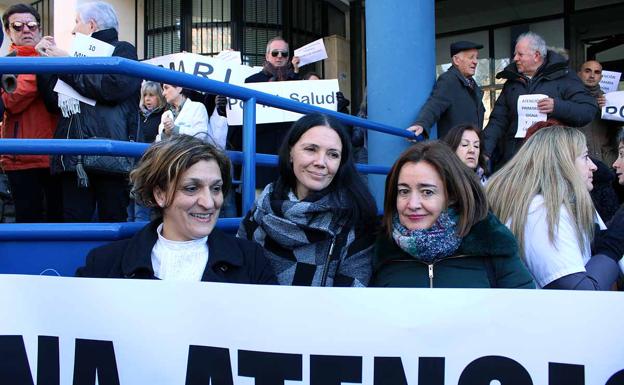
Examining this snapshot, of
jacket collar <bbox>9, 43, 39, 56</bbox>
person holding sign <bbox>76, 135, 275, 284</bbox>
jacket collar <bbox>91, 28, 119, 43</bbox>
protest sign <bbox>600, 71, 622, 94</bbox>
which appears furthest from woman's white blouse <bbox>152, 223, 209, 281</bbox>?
protest sign <bbox>600, 71, 622, 94</bbox>

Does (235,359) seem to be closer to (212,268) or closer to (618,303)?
(212,268)

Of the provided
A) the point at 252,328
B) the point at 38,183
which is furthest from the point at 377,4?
the point at 252,328

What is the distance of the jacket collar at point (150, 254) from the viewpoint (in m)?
2.26

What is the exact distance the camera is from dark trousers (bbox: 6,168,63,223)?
387cm

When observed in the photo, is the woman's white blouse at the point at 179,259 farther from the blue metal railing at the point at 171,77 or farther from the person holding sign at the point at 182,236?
the blue metal railing at the point at 171,77

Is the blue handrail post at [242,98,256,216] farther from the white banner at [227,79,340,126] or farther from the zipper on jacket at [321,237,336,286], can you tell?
the white banner at [227,79,340,126]

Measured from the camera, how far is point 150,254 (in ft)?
7.58

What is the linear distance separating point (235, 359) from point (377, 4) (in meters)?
4.02

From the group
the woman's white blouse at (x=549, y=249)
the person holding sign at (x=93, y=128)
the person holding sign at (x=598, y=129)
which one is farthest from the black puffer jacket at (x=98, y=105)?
the person holding sign at (x=598, y=129)

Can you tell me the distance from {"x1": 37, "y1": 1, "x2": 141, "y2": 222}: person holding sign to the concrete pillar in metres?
2.23

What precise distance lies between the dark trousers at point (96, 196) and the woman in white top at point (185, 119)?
37.5 inches

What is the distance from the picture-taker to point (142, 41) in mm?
11953

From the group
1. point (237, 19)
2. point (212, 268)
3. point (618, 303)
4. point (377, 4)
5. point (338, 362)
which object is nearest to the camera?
point (618, 303)

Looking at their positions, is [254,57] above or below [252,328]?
above
